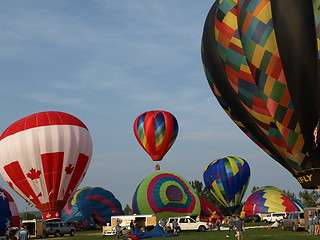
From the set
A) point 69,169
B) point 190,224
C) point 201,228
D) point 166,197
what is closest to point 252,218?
point 166,197

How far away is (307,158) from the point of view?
2180cm

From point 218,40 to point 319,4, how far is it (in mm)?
5341

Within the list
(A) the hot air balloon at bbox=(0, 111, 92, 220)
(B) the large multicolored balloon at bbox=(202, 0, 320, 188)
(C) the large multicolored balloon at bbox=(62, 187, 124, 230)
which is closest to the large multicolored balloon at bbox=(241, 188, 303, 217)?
(C) the large multicolored balloon at bbox=(62, 187, 124, 230)

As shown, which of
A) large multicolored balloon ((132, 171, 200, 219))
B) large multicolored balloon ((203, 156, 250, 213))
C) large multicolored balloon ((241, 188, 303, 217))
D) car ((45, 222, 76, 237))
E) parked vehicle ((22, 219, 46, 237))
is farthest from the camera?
large multicolored balloon ((241, 188, 303, 217))

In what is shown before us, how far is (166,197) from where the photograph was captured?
A: 42094mm

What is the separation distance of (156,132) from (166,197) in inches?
400

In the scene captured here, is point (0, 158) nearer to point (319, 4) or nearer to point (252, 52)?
point (252, 52)

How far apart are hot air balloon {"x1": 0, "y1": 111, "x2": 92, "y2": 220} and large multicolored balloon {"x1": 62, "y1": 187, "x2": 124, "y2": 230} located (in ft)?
37.4

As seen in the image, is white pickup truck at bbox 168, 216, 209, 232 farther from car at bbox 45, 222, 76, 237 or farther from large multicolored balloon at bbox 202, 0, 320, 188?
large multicolored balloon at bbox 202, 0, 320, 188

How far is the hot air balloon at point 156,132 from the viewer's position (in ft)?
167

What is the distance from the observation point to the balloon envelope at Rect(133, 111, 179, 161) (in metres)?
→ 51.0

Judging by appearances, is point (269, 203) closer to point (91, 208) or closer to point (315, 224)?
point (91, 208)

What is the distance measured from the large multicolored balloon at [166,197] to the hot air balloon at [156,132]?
7320 mm

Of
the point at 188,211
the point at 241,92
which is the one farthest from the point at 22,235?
the point at 188,211
